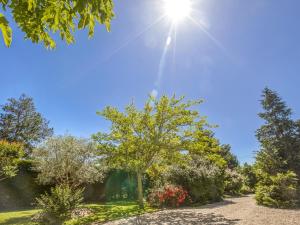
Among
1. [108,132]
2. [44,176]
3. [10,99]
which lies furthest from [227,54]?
[10,99]

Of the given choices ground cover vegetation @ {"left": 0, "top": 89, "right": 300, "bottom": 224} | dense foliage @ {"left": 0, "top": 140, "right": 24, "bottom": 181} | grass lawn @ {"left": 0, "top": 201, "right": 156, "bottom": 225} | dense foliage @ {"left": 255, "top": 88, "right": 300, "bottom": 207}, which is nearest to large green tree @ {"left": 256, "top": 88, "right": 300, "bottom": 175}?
dense foliage @ {"left": 255, "top": 88, "right": 300, "bottom": 207}

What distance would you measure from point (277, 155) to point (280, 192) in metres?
3.03

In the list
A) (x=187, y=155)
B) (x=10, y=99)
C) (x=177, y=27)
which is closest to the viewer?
(x=177, y=27)

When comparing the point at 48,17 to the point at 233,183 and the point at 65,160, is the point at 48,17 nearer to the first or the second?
the point at 65,160

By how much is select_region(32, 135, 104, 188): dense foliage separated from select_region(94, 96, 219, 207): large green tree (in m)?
2.39

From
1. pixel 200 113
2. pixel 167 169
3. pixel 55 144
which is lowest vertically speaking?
pixel 167 169

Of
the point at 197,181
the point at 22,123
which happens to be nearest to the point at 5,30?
the point at 197,181

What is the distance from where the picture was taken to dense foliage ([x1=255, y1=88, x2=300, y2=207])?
11453mm

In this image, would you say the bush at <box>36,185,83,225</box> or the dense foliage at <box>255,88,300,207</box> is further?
the dense foliage at <box>255,88,300,207</box>

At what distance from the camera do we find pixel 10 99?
37250 millimetres

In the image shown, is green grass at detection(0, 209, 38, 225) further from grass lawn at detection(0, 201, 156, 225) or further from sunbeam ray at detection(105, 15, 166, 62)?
sunbeam ray at detection(105, 15, 166, 62)

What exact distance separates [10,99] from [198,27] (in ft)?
127

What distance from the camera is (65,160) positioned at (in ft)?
49.4

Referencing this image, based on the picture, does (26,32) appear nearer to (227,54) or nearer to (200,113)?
(227,54)
